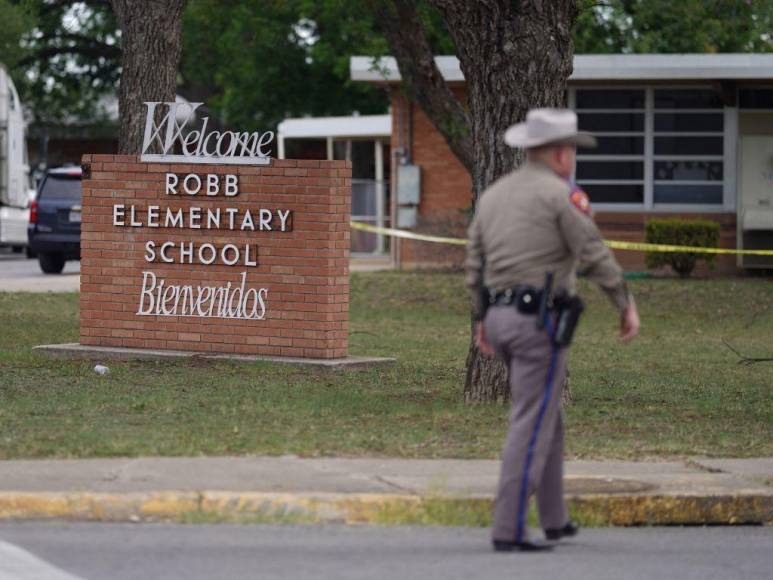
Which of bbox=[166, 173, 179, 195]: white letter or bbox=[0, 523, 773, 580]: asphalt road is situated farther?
bbox=[166, 173, 179, 195]: white letter

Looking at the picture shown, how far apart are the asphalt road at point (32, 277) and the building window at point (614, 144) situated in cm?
931

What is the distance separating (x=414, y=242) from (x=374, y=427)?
18345 mm

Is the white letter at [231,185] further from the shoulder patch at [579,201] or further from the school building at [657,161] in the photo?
the school building at [657,161]

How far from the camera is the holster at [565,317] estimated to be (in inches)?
278

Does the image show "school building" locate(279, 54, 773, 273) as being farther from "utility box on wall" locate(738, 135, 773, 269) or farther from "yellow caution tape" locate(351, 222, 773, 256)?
"yellow caution tape" locate(351, 222, 773, 256)

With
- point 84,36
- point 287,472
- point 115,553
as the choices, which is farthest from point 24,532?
point 84,36

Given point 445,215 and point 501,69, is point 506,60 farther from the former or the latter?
point 445,215

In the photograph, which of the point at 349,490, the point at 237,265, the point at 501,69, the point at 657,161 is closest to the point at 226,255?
the point at 237,265

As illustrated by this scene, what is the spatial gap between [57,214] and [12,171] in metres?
6.65

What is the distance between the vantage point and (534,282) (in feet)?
23.3

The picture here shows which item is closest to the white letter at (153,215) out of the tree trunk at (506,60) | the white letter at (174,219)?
the white letter at (174,219)

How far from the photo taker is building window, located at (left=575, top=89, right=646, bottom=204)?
28391 millimetres

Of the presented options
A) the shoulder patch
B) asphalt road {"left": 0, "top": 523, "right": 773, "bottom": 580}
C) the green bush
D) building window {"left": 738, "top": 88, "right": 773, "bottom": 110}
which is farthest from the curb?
building window {"left": 738, "top": 88, "right": 773, "bottom": 110}

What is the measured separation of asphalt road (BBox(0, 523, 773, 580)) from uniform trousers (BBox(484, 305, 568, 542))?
0.78ft
